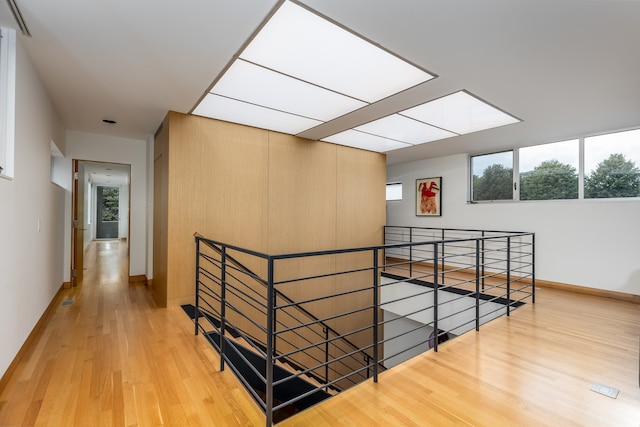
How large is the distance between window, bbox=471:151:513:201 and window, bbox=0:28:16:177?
670 cm

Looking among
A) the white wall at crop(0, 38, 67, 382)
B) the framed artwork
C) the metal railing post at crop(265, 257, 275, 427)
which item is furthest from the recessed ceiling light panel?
the framed artwork

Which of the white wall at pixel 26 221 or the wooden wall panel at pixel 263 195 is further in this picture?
the wooden wall panel at pixel 263 195

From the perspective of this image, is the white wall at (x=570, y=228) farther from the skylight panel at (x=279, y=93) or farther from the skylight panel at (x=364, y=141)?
the skylight panel at (x=279, y=93)

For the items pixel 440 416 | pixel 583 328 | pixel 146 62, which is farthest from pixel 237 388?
pixel 583 328

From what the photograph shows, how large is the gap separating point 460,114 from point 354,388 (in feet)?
11.1

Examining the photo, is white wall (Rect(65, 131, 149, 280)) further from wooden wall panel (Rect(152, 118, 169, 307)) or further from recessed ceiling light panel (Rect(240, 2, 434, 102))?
recessed ceiling light panel (Rect(240, 2, 434, 102))

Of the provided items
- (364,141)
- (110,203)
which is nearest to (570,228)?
(364,141)

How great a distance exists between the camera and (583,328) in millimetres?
3238

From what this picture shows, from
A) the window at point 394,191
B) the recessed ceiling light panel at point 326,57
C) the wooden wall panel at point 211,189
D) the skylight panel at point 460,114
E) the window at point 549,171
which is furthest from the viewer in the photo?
the window at point 394,191

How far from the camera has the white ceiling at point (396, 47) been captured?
1819 millimetres

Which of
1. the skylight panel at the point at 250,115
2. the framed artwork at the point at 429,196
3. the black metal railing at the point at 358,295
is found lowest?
the black metal railing at the point at 358,295

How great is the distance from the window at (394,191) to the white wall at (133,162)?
5610 mm

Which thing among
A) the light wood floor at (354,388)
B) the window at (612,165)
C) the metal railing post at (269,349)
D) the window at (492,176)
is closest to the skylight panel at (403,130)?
the window at (492,176)

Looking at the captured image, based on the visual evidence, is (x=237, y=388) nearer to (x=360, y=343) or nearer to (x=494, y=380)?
(x=494, y=380)
